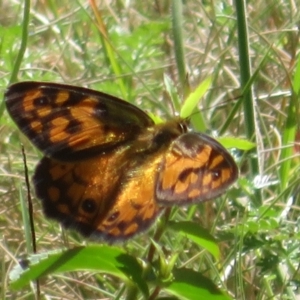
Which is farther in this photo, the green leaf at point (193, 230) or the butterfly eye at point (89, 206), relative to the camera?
the butterfly eye at point (89, 206)

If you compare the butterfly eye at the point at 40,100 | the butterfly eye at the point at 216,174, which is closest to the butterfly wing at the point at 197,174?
A: the butterfly eye at the point at 216,174

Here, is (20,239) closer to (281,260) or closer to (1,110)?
(1,110)

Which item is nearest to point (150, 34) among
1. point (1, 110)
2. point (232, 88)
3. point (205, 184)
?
point (232, 88)

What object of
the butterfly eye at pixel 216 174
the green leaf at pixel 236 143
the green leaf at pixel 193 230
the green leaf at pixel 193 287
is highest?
the green leaf at pixel 236 143

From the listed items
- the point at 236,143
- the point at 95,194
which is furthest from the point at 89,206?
the point at 236,143

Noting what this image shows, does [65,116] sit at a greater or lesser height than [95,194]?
greater

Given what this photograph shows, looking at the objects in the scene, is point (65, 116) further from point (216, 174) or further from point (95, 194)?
point (216, 174)

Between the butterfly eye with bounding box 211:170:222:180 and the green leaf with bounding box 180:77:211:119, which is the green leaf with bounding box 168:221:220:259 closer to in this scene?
the butterfly eye with bounding box 211:170:222:180

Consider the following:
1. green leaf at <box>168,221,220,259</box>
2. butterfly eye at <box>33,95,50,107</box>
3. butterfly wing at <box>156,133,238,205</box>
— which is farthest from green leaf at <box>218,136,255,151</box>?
butterfly eye at <box>33,95,50,107</box>

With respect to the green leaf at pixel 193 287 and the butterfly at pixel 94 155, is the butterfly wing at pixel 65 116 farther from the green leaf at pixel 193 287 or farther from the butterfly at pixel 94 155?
the green leaf at pixel 193 287
